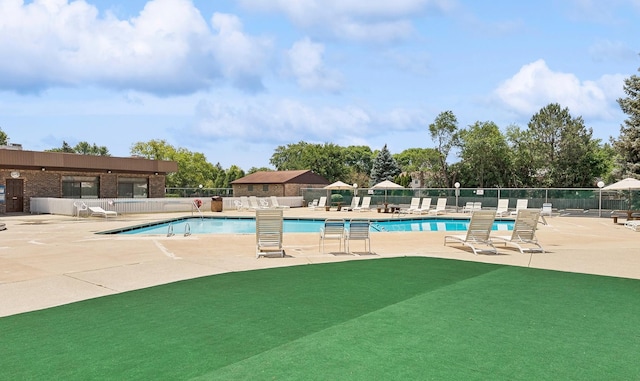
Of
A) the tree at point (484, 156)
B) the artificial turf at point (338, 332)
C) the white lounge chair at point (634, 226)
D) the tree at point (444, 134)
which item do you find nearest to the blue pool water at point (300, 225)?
the white lounge chair at point (634, 226)

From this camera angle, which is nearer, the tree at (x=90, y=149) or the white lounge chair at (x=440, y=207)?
the white lounge chair at (x=440, y=207)

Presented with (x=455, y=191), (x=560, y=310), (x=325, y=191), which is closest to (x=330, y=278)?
(x=560, y=310)

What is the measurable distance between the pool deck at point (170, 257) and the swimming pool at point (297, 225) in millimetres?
5031

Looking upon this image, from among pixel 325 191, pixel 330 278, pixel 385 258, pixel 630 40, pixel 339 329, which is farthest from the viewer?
pixel 325 191

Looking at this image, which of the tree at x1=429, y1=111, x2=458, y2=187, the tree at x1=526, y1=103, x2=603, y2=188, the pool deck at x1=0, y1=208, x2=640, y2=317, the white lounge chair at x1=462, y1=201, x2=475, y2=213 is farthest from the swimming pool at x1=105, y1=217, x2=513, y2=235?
the tree at x1=429, y1=111, x2=458, y2=187

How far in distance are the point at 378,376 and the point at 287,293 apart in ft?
9.18

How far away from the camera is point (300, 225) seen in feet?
70.9

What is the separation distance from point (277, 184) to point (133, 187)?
1460 cm

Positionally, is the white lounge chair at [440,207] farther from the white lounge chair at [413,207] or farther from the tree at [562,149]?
the tree at [562,149]

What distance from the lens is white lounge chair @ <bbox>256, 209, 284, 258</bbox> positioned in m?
9.66

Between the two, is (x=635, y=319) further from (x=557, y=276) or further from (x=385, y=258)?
(x=385, y=258)

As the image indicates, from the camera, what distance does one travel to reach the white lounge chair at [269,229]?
966 cm

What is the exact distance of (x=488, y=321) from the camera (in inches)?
189

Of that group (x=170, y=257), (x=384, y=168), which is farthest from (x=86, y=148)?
(x=170, y=257)
